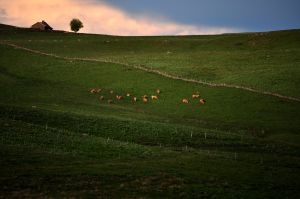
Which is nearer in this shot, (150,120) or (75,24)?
(150,120)

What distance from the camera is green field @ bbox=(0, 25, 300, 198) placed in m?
30.6

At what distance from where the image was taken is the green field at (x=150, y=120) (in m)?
30.6

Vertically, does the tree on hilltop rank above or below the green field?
above

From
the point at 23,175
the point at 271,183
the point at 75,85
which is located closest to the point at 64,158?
the point at 23,175

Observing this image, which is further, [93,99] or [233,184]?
[93,99]

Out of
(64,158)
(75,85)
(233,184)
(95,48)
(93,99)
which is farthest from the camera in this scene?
(95,48)

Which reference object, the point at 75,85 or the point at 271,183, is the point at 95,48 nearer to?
the point at 75,85

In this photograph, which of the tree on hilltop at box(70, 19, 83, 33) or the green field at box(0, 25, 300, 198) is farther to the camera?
the tree on hilltop at box(70, 19, 83, 33)

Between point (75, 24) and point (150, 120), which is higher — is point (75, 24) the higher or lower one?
the higher one

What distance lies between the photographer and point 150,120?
55.5 m

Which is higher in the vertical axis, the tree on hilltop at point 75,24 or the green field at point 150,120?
the tree on hilltop at point 75,24

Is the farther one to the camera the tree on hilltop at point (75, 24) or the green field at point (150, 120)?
the tree on hilltop at point (75, 24)

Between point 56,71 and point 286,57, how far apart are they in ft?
125

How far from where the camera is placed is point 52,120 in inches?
1905
